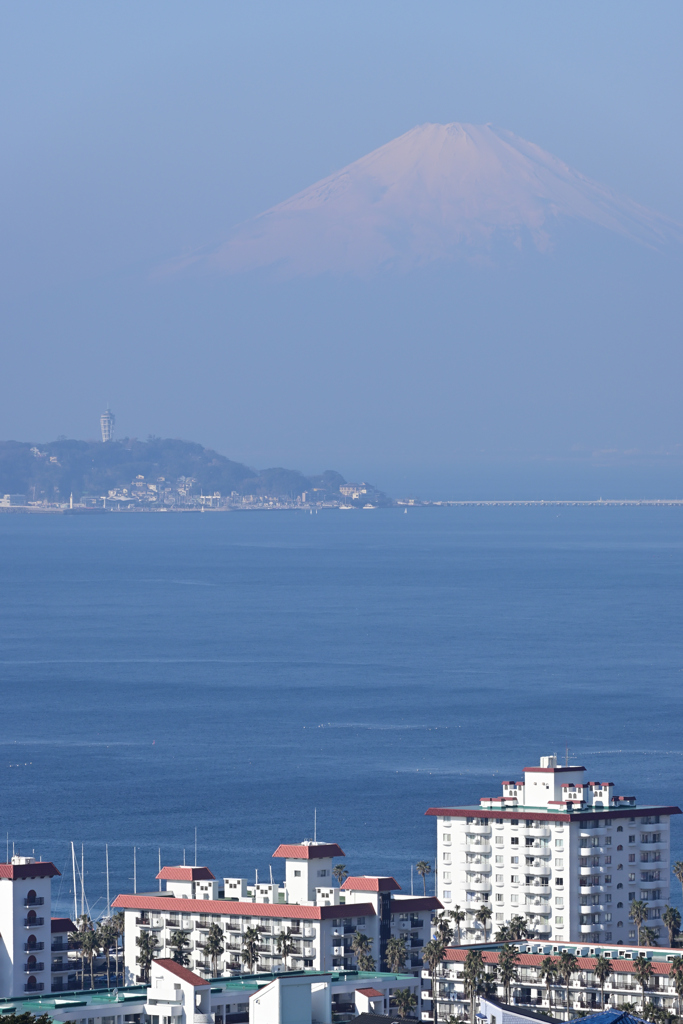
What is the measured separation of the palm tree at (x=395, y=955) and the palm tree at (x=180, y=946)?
4851 mm

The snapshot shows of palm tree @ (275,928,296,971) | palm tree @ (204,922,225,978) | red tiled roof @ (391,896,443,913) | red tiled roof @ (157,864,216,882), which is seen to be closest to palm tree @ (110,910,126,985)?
red tiled roof @ (157,864,216,882)

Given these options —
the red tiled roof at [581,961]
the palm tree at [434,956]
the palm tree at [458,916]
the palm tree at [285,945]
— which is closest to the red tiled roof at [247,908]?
the palm tree at [285,945]

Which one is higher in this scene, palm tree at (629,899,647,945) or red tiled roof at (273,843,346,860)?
red tiled roof at (273,843,346,860)

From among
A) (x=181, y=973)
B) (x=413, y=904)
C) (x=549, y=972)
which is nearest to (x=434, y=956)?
(x=549, y=972)

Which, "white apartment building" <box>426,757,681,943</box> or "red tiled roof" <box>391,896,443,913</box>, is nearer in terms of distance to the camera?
"red tiled roof" <box>391,896,443,913</box>

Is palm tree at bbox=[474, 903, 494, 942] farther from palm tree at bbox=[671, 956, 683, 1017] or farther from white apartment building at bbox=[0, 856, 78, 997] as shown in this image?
white apartment building at bbox=[0, 856, 78, 997]

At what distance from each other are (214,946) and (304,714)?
5892 centimetres

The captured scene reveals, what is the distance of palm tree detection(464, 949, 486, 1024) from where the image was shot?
141ft

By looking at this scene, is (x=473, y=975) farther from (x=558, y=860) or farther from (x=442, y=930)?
(x=558, y=860)

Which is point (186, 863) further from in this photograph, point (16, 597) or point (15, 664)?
point (16, 597)

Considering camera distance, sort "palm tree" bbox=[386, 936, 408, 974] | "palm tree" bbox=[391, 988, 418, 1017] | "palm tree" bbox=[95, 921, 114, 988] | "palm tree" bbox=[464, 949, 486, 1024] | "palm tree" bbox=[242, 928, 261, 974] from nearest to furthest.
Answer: "palm tree" bbox=[391, 988, 418, 1017] → "palm tree" bbox=[464, 949, 486, 1024] → "palm tree" bbox=[242, 928, 261, 974] → "palm tree" bbox=[386, 936, 408, 974] → "palm tree" bbox=[95, 921, 114, 988]

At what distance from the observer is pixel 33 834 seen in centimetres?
7175

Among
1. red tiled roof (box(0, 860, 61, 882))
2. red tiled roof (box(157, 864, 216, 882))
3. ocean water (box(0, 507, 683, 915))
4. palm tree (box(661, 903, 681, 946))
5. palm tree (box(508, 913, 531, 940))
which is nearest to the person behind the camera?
red tiled roof (box(0, 860, 61, 882))

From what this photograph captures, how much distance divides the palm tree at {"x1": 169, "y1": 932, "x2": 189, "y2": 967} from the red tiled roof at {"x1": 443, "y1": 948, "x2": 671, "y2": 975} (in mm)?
6296
